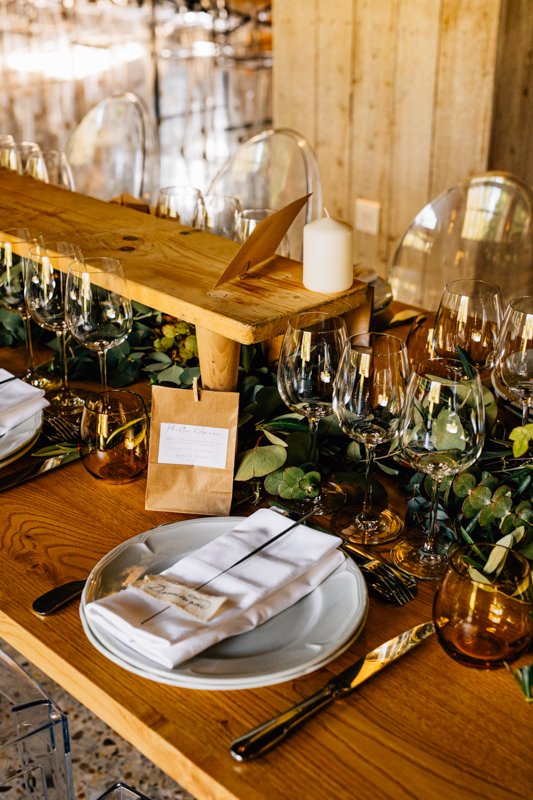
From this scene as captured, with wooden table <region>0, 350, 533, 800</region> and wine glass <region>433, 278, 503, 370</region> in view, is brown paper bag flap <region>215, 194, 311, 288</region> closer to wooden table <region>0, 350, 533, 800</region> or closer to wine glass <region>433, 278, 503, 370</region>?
wine glass <region>433, 278, 503, 370</region>

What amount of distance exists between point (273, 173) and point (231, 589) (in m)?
1.75

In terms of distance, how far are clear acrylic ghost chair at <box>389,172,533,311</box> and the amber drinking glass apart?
3.47 ft

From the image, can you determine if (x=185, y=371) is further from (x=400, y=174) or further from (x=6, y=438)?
(x=400, y=174)

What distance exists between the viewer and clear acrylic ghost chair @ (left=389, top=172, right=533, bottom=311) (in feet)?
6.90

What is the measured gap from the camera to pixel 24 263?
51.8 inches

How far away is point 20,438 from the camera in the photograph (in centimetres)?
124

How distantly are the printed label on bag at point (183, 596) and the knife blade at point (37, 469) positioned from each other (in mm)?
356

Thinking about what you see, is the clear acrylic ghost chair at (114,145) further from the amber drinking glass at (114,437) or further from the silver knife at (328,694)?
the silver knife at (328,694)

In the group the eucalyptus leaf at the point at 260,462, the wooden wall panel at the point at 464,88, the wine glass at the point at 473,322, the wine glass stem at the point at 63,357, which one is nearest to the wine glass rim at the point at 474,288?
the wine glass at the point at 473,322

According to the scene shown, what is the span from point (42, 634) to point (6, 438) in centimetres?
40

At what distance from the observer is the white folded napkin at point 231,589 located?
2.75ft

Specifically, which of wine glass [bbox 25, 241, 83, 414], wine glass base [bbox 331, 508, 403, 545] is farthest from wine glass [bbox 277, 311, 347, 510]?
wine glass [bbox 25, 241, 83, 414]

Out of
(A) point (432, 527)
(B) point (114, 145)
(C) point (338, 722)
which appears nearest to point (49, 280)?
(A) point (432, 527)

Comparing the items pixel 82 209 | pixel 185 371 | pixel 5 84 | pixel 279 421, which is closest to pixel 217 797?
pixel 279 421
